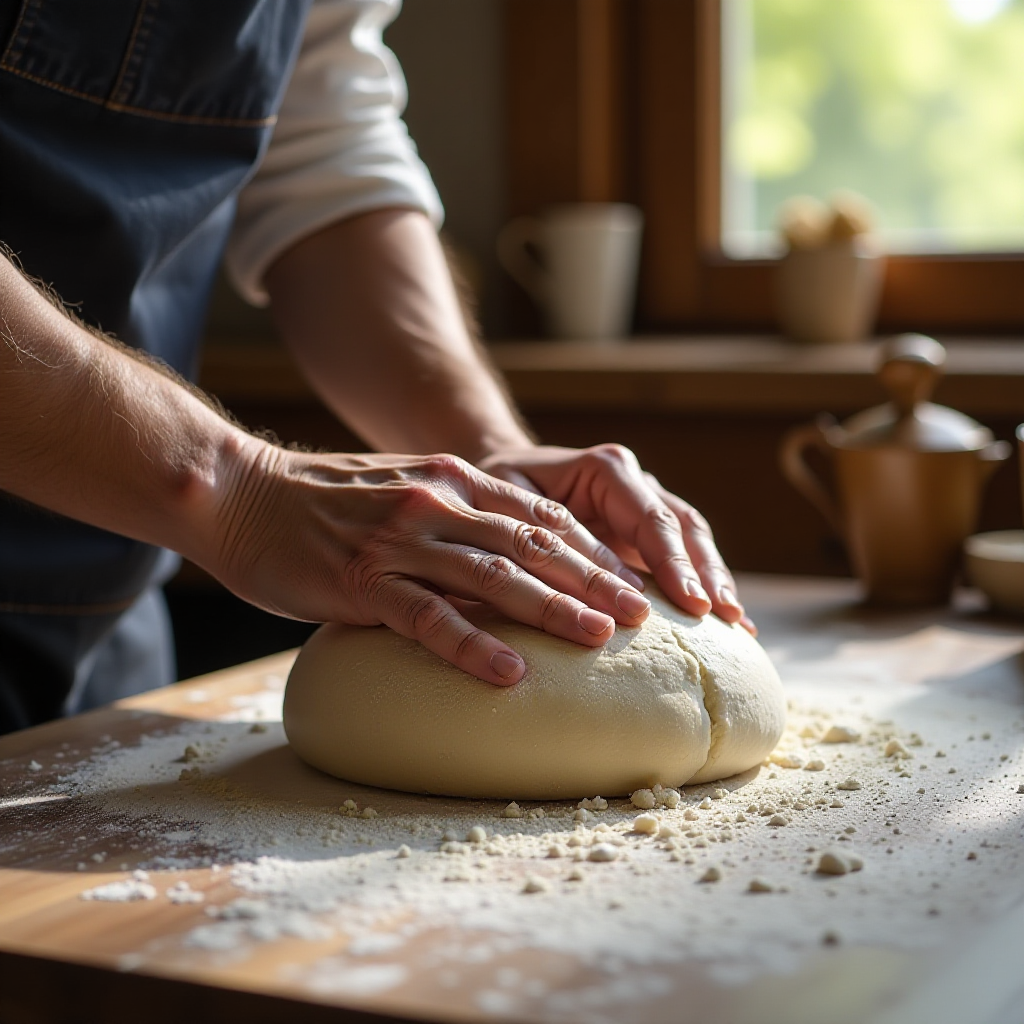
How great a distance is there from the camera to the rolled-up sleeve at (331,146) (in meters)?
1.46

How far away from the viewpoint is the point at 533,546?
104cm

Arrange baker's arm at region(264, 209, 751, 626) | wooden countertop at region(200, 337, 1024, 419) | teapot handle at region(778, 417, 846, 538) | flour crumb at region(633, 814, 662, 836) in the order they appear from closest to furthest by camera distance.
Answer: flour crumb at region(633, 814, 662, 836)
baker's arm at region(264, 209, 751, 626)
teapot handle at region(778, 417, 846, 538)
wooden countertop at region(200, 337, 1024, 419)

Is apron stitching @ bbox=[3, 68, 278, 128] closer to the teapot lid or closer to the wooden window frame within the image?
the teapot lid

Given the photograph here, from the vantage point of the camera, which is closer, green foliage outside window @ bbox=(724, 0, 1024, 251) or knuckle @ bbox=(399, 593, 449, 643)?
knuckle @ bbox=(399, 593, 449, 643)

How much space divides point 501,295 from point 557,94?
1.31 feet

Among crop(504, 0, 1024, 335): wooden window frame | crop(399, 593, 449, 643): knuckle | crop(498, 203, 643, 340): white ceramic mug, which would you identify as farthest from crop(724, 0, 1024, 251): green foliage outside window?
crop(399, 593, 449, 643): knuckle

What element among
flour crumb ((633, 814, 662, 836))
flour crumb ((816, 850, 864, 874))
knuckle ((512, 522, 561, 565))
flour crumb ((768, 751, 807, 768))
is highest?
knuckle ((512, 522, 561, 565))

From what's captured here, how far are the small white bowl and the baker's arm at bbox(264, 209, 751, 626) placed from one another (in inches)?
18.6

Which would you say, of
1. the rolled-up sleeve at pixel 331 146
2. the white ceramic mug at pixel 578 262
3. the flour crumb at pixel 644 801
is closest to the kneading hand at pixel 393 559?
the flour crumb at pixel 644 801

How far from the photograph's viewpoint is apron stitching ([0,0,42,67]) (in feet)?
3.66

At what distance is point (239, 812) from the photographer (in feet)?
3.13

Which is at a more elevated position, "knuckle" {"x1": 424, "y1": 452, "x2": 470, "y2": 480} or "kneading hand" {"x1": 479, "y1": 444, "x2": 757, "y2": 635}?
"knuckle" {"x1": 424, "y1": 452, "x2": 470, "y2": 480}

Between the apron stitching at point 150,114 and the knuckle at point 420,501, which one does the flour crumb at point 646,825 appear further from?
the apron stitching at point 150,114

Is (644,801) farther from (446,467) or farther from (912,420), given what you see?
(912,420)
